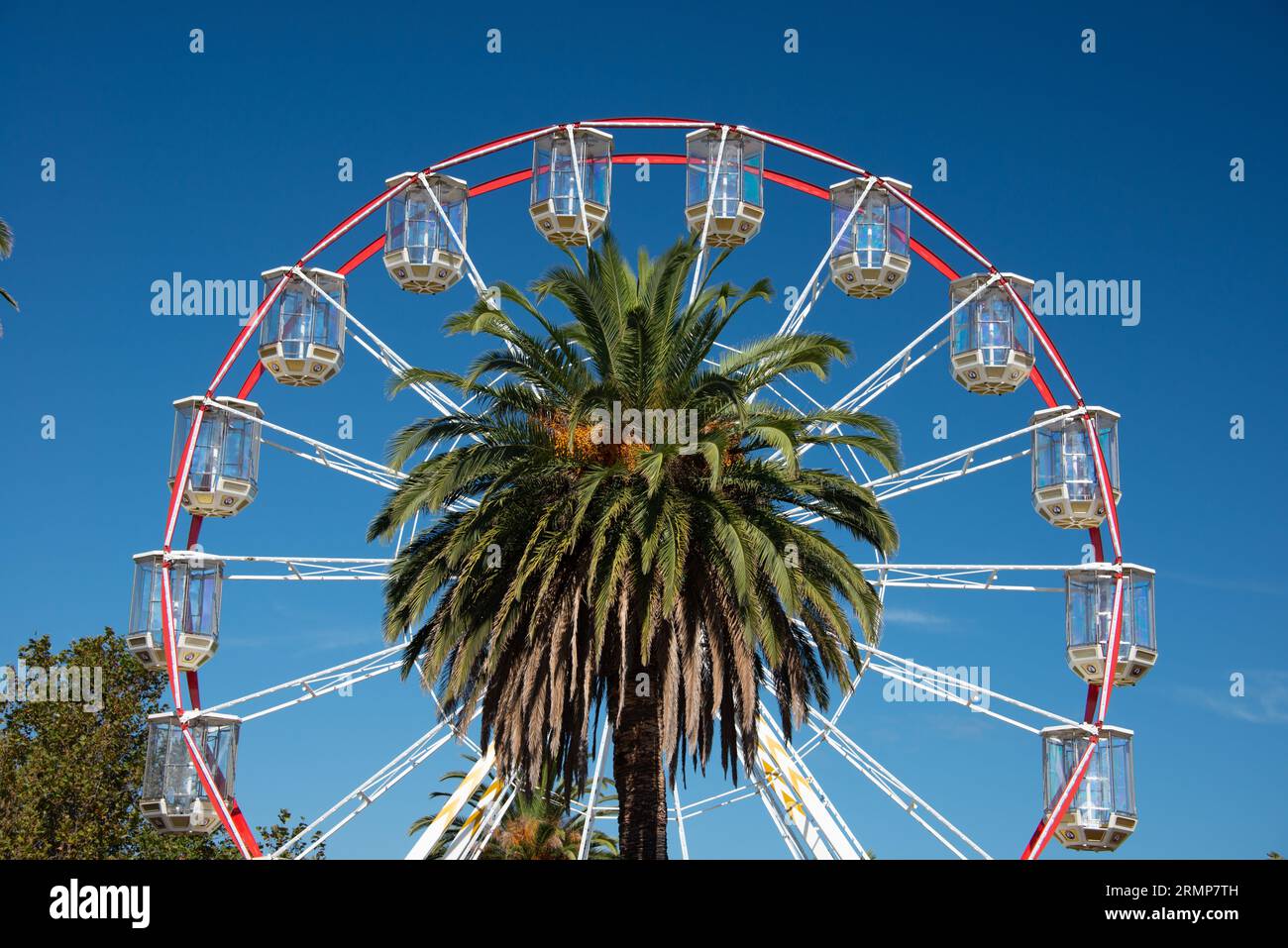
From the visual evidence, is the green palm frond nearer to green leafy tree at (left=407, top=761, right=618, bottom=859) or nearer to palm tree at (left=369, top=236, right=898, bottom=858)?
palm tree at (left=369, top=236, right=898, bottom=858)

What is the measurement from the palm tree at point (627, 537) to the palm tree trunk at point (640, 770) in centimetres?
3

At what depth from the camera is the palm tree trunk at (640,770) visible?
25.8 metres

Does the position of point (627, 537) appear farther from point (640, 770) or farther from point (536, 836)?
point (536, 836)

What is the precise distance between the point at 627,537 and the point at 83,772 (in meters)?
35.4

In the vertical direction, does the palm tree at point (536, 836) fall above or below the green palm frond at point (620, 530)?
below

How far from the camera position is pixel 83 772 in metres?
55.2

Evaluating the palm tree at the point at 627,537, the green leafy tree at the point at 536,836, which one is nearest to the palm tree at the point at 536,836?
the green leafy tree at the point at 536,836

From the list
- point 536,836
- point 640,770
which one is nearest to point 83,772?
point 536,836

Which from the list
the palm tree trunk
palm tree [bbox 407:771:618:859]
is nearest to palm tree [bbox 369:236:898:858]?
the palm tree trunk

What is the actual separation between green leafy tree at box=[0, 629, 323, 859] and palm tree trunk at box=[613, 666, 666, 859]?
3031 centimetres

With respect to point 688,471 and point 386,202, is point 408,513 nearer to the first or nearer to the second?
point 688,471

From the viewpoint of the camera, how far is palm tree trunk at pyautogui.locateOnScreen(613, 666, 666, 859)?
84.5 feet

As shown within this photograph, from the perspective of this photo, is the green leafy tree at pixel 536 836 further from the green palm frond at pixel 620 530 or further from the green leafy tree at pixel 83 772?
the green palm frond at pixel 620 530
